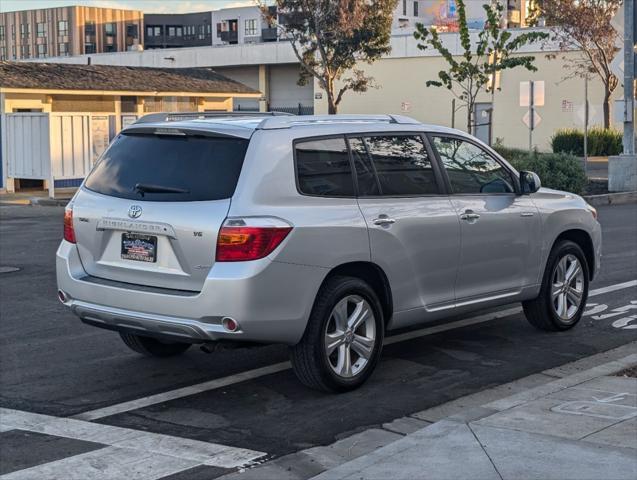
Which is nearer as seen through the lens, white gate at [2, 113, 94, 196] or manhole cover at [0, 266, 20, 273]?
manhole cover at [0, 266, 20, 273]

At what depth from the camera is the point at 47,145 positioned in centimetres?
2764

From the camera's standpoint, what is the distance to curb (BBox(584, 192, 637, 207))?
2477 cm

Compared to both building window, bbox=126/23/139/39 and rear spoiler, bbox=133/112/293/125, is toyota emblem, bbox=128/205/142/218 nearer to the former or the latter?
rear spoiler, bbox=133/112/293/125

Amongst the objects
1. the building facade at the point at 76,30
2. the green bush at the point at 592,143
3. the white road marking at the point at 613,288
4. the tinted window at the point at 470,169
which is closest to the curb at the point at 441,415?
the tinted window at the point at 470,169

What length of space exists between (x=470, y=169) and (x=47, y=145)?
21.0m

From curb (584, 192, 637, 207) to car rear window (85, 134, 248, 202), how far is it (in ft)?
60.3

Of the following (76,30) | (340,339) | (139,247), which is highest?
(76,30)

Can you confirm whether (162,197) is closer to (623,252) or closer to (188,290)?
(188,290)

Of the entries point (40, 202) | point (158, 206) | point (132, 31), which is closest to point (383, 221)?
point (158, 206)

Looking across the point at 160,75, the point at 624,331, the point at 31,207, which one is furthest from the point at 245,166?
the point at 160,75

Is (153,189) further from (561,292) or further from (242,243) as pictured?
(561,292)

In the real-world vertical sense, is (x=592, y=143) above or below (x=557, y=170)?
above

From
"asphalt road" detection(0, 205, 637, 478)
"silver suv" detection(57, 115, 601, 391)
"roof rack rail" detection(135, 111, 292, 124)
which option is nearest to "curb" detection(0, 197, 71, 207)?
"asphalt road" detection(0, 205, 637, 478)

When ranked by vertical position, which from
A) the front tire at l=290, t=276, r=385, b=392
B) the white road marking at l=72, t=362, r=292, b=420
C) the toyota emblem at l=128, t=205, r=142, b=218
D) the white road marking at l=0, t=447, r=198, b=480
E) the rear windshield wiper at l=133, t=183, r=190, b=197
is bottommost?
the white road marking at l=0, t=447, r=198, b=480
